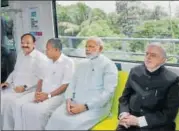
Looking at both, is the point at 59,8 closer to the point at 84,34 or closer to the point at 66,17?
the point at 66,17

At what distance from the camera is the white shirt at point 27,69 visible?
164 cm

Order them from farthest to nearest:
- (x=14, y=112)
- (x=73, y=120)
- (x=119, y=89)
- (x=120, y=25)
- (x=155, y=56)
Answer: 1. (x=14, y=112)
2. (x=120, y=25)
3. (x=119, y=89)
4. (x=73, y=120)
5. (x=155, y=56)

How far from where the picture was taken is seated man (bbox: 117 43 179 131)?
1241 millimetres

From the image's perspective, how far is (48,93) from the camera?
1.66 m

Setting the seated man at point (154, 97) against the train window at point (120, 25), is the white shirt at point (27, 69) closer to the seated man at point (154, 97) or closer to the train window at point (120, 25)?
the train window at point (120, 25)

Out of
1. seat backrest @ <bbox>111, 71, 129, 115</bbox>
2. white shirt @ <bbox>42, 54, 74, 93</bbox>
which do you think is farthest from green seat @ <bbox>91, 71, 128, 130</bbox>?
white shirt @ <bbox>42, 54, 74, 93</bbox>

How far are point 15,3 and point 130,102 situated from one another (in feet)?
3.42

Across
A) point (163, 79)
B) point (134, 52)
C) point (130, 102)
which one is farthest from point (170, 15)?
point (130, 102)

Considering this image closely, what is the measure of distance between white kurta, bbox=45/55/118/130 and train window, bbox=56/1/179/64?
0.16 m

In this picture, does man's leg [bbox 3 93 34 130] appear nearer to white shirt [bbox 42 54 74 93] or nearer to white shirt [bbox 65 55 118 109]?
white shirt [bbox 42 54 74 93]

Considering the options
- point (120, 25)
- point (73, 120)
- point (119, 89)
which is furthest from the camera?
point (120, 25)

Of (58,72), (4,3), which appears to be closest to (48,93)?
(58,72)

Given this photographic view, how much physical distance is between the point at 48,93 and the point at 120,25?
69 centimetres

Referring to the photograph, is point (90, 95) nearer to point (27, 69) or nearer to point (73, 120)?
point (73, 120)
